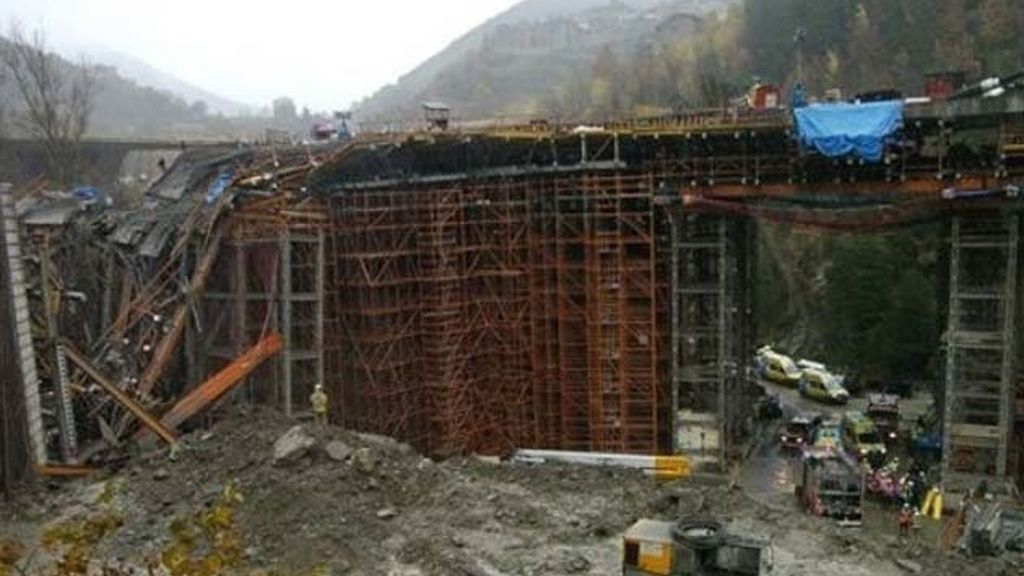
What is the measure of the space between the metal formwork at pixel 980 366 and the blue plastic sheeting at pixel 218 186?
21.7 meters

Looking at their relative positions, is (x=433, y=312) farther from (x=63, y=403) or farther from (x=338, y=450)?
(x=338, y=450)

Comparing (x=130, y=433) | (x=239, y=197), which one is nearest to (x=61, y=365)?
(x=130, y=433)

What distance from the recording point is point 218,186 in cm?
3356

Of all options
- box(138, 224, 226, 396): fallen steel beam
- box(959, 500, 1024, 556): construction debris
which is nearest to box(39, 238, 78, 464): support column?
box(138, 224, 226, 396): fallen steel beam

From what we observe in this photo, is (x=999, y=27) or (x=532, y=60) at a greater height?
(x=532, y=60)

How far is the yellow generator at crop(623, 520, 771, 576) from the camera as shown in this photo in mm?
16734

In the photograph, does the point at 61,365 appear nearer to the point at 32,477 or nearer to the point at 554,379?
the point at 32,477

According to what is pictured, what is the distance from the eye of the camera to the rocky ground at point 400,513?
19.1 m

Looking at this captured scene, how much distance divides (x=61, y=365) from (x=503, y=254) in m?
14.1

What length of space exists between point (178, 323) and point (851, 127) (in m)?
19.9

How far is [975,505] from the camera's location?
93.4ft

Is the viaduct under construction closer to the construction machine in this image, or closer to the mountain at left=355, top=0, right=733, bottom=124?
the construction machine

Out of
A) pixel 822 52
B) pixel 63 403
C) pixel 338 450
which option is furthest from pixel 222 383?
pixel 822 52

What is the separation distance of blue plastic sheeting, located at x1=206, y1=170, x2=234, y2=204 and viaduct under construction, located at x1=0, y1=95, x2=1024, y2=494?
151mm
